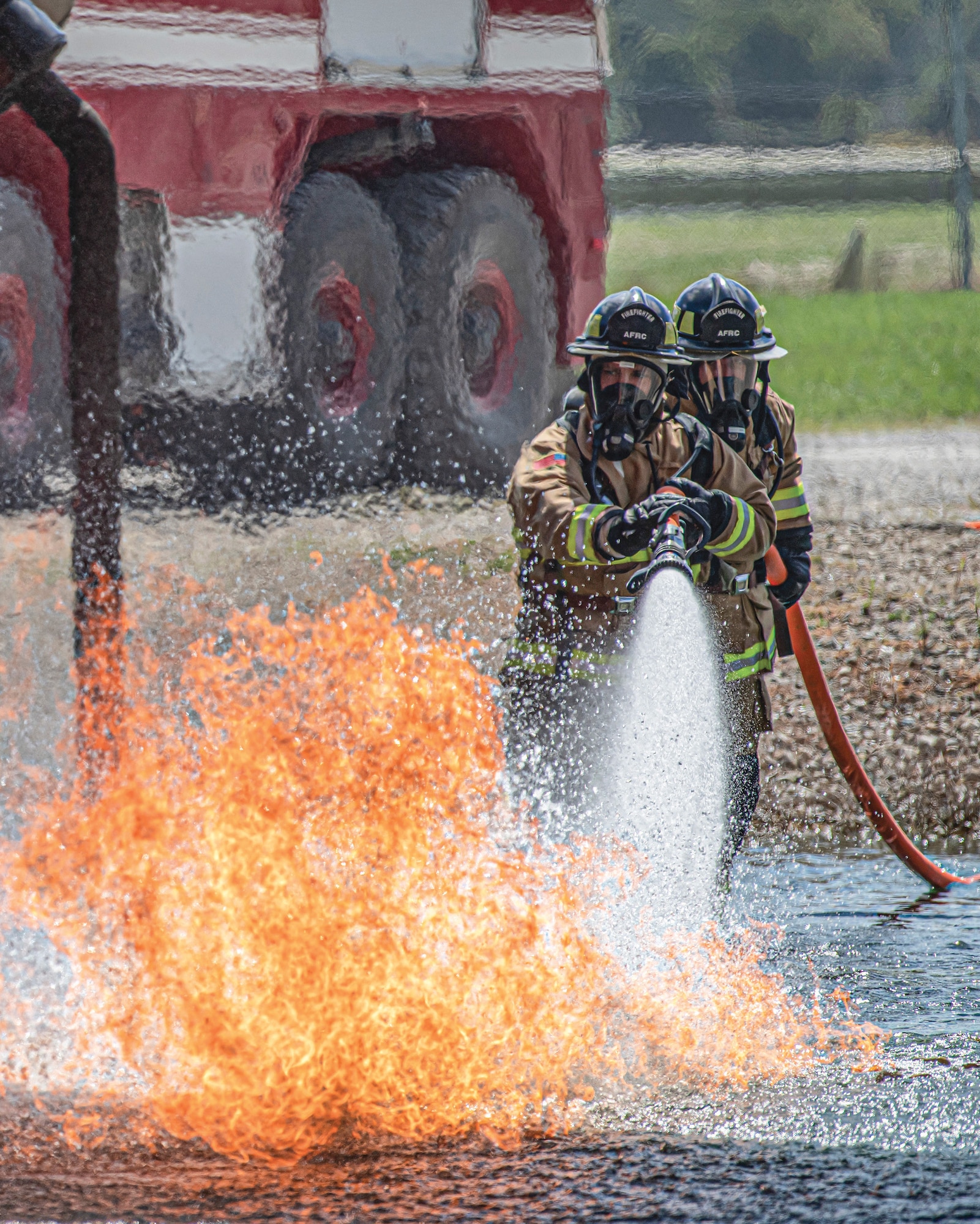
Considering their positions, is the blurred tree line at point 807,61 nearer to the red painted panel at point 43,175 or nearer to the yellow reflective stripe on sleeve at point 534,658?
the red painted panel at point 43,175

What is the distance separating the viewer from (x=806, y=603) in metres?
7.96

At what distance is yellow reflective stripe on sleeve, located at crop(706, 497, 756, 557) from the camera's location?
13.1 ft

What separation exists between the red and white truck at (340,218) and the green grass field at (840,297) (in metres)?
7.95

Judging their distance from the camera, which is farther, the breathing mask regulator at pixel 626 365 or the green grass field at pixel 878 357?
the green grass field at pixel 878 357

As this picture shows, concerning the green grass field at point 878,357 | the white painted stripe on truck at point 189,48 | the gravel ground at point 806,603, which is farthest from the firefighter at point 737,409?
the green grass field at point 878,357

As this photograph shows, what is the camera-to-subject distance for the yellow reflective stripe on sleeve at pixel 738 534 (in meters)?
4.00

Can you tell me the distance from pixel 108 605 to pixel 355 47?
4394 mm

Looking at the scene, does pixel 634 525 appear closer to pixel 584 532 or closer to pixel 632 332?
pixel 584 532

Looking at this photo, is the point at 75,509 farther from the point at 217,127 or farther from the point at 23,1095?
the point at 217,127

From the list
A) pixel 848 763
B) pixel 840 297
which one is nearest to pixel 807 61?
pixel 840 297

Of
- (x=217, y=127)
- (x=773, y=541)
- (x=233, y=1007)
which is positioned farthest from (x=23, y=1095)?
(x=217, y=127)

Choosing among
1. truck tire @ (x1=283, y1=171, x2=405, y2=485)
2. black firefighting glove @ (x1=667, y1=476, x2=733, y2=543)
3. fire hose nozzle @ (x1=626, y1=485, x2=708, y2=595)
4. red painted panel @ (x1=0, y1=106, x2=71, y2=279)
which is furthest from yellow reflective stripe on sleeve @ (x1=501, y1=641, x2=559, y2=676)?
truck tire @ (x1=283, y1=171, x2=405, y2=485)

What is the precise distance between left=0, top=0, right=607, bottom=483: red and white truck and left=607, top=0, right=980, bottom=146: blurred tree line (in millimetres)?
12764

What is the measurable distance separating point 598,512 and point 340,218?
457 centimetres
